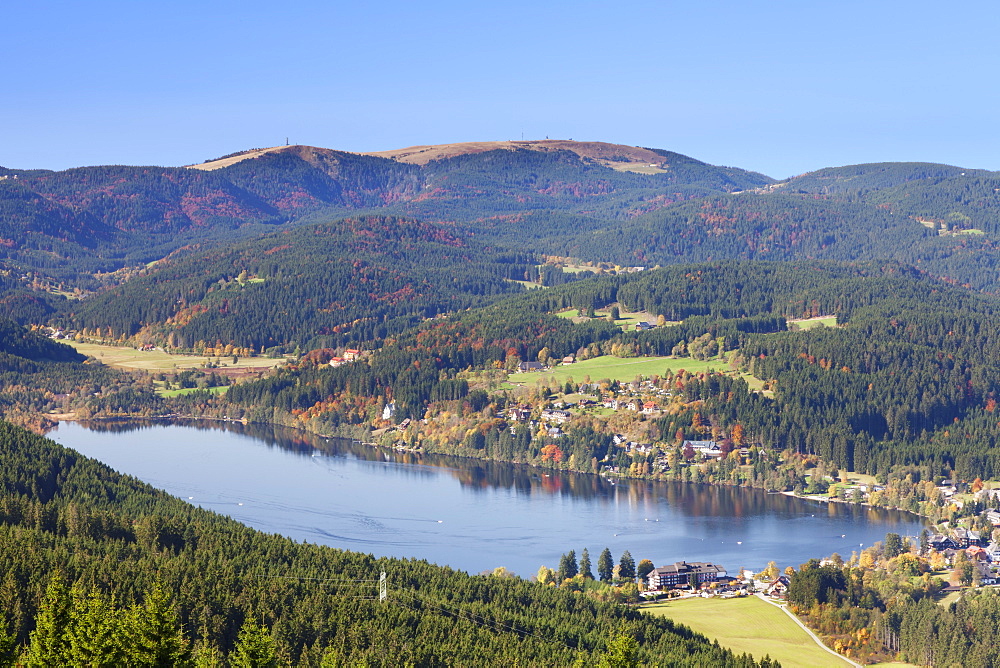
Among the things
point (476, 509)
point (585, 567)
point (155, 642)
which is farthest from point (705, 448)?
point (155, 642)

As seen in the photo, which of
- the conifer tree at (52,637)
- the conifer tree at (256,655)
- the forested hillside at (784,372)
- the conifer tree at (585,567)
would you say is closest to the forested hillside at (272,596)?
the conifer tree at (52,637)

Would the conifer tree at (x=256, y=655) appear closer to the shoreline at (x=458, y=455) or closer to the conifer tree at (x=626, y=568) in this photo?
the conifer tree at (x=626, y=568)

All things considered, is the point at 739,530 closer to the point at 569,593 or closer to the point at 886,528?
the point at 886,528

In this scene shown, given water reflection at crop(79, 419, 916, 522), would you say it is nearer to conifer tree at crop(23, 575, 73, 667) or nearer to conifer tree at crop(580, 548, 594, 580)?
conifer tree at crop(580, 548, 594, 580)

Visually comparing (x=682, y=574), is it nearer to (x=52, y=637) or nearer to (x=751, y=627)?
(x=751, y=627)

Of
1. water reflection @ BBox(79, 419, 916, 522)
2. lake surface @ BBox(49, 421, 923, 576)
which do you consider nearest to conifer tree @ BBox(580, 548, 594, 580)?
lake surface @ BBox(49, 421, 923, 576)

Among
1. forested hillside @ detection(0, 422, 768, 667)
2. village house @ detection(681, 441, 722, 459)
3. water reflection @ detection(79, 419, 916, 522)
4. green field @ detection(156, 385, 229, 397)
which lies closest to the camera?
forested hillside @ detection(0, 422, 768, 667)

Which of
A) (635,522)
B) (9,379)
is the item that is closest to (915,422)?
(635,522)
